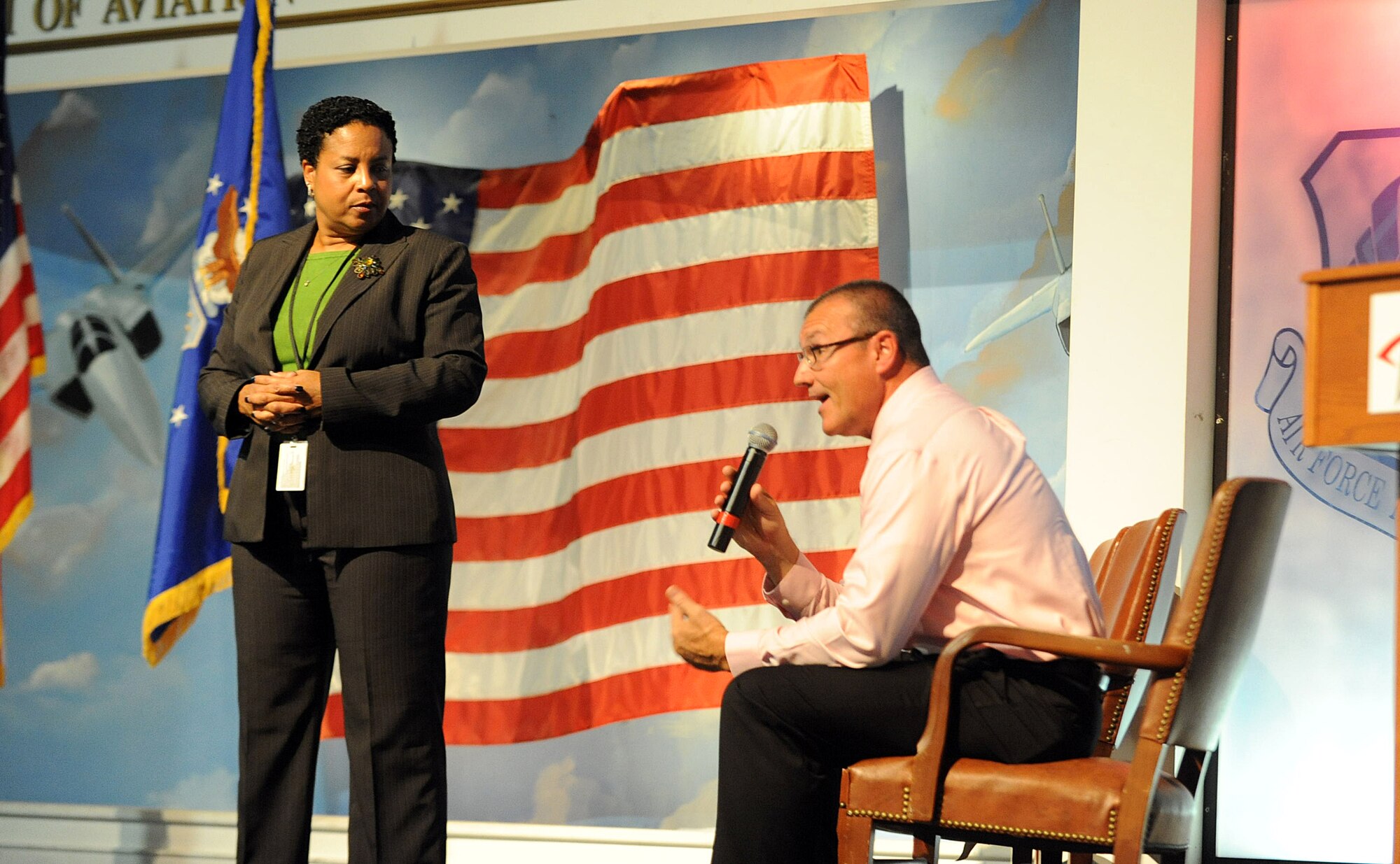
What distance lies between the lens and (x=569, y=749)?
3.83 m

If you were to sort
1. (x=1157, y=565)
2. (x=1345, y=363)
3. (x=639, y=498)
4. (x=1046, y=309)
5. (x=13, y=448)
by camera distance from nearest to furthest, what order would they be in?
(x=1345, y=363), (x=1157, y=565), (x=1046, y=309), (x=639, y=498), (x=13, y=448)

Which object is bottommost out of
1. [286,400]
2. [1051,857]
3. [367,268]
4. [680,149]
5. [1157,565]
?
[1051,857]

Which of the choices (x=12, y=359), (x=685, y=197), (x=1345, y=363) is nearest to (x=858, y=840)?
(x=1345, y=363)

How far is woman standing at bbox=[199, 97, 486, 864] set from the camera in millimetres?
2236

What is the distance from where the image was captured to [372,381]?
89.0 inches

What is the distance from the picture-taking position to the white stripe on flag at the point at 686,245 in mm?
3568

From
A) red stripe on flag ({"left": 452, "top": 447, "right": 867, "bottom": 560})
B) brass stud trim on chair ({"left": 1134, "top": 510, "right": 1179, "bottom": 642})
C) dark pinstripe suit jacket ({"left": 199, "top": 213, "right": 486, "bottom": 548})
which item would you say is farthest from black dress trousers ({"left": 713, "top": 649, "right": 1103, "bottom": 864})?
red stripe on flag ({"left": 452, "top": 447, "right": 867, "bottom": 560})

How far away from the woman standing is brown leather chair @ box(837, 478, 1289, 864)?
0.80 m

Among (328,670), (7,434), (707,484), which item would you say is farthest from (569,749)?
(7,434)

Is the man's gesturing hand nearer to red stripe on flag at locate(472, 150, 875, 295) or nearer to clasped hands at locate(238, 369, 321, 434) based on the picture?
clasped hands at locate(238, 369, 321, 434)

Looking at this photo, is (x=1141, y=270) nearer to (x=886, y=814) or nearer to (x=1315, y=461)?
(x=1315, y=461)

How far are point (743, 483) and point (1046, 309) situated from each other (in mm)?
1677

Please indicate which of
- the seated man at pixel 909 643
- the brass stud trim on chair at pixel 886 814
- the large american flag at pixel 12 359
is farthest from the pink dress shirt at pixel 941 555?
the large american flag at pixel 12 359

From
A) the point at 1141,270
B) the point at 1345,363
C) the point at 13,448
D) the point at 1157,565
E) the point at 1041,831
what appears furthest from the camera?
the point at 13,448
